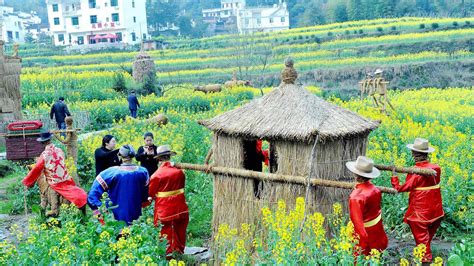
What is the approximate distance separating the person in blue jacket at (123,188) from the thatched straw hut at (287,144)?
41.0 inches

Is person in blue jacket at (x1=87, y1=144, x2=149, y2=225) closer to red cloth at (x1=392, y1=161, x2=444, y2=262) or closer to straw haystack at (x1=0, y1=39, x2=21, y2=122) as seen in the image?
red cloth at (x1=392, y1=161, x2=444, y2=262)

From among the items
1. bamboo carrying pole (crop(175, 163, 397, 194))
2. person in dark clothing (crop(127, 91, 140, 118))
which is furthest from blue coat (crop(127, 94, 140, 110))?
bamboo carrying pole (crop(175, 163, 397, 194))

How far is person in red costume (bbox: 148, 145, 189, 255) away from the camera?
6.84 m

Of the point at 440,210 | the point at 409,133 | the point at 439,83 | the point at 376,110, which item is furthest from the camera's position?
the point at 439,83

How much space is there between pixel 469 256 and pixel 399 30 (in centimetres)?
4423

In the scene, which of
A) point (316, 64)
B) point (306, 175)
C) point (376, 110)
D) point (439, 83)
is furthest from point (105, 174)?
point (316, 64)

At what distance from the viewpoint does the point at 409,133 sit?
11359 millimetres

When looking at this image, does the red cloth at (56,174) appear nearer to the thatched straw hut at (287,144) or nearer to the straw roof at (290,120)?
the thatched straw hut at (287,144)

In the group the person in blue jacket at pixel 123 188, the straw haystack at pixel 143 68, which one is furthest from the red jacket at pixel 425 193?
the straw haystack at pixel 143 68

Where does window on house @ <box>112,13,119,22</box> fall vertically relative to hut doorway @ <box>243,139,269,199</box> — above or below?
above

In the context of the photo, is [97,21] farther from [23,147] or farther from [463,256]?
[463,256]

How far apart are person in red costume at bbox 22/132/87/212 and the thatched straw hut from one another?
2.12m

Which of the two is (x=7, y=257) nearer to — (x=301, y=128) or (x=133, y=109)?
(x=301, y=128)

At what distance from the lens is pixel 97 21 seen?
63.1 metres
